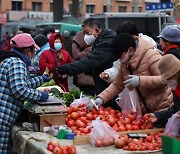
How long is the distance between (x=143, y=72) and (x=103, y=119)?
0.64 meters

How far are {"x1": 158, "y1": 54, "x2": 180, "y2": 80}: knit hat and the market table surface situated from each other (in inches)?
30.0

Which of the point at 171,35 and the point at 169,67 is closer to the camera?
the point at 169,67

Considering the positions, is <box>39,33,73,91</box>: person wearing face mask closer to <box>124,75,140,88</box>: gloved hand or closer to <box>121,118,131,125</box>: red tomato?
<box>121,118,131,125</box>: red tomato

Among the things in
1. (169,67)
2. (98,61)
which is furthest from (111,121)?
(98,61)

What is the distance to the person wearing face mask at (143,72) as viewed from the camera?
5148 mm

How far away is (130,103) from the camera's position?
559 cm

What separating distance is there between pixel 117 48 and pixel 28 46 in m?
1.29

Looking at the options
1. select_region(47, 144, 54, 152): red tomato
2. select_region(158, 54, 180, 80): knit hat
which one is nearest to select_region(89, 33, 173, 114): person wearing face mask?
select_region(158, 54, 180, 80): knit hat

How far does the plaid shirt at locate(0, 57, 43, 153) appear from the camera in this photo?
5.28 m

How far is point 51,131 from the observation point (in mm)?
5293

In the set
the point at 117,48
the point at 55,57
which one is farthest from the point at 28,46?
the point at 55,57

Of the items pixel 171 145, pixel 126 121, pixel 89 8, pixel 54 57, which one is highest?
pixel 89 8

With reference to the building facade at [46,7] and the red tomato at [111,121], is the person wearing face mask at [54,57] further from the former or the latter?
the building facade at [46,7]

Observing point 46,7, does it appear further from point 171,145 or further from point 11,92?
point 171,145
